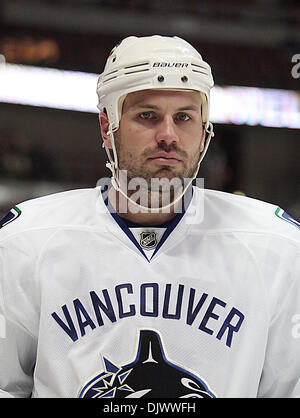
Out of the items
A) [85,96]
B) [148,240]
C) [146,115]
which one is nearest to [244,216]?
[148,240]

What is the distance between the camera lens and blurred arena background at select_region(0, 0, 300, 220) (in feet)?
22.1

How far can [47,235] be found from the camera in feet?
5.09

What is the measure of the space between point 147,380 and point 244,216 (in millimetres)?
485

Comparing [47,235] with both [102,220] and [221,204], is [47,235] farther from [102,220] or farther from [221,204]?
[221,204]

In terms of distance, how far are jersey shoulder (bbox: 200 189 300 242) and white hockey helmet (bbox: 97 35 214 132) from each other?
215 mm

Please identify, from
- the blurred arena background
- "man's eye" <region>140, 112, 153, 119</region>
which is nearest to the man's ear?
"man's eye" <region>140, 112, 153, 119</region>

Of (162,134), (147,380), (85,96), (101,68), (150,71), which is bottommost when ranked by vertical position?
(147,380)

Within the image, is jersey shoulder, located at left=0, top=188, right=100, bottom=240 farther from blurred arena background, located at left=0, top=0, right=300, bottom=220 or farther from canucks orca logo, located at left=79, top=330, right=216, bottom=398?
blurred arena background, located at left=0, top=0, right=300, bottom=220

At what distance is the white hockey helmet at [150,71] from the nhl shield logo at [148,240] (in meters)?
0.27

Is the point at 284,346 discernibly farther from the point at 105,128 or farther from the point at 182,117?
the point at 105,128

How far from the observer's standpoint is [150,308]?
1.47 meters

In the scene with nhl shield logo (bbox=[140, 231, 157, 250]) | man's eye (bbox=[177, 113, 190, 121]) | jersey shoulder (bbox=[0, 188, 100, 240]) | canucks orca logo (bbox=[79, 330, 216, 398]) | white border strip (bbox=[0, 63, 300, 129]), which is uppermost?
white border strip (bbox=[0, 63, 300, 129])
